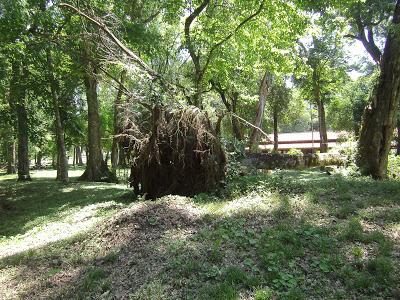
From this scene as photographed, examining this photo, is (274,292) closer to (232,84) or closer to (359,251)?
(359,251)

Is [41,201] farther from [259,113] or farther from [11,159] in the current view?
[11,159]

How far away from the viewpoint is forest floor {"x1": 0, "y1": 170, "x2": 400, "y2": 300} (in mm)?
4027

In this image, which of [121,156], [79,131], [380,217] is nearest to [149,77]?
[121,156]

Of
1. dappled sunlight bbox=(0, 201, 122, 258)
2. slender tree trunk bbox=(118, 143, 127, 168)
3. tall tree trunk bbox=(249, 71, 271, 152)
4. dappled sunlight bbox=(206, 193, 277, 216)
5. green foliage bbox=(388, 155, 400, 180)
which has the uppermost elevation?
tall tree trunk bbox=(249, 71, 271, 152)

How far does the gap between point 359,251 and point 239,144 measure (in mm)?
6054

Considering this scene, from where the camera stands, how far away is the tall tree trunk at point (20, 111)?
1421cm

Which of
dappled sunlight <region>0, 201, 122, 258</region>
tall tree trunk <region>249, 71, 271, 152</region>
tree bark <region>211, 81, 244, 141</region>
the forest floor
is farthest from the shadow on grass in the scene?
tree bark <region>211, 81, 244, 141</region>

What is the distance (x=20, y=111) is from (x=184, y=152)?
37.7ft

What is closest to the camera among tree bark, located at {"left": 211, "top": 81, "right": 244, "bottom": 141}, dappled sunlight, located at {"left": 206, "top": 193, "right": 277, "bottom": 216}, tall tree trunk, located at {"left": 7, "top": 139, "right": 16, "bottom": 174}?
dappled sunlight, located at {"left": 206, "top": 193, "right": 277, "bottom": 216}

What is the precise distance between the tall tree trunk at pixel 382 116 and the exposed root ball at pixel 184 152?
482cm

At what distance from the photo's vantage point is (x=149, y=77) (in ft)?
31.5

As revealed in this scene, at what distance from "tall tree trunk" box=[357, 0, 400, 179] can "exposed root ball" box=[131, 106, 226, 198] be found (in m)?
4.82

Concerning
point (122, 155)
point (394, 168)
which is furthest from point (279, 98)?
point (122, 155)

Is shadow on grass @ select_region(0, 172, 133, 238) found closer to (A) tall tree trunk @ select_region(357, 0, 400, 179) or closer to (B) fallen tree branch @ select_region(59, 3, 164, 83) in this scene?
(B) fallen tree branch @ select_region(59, 3, 164, 83)
